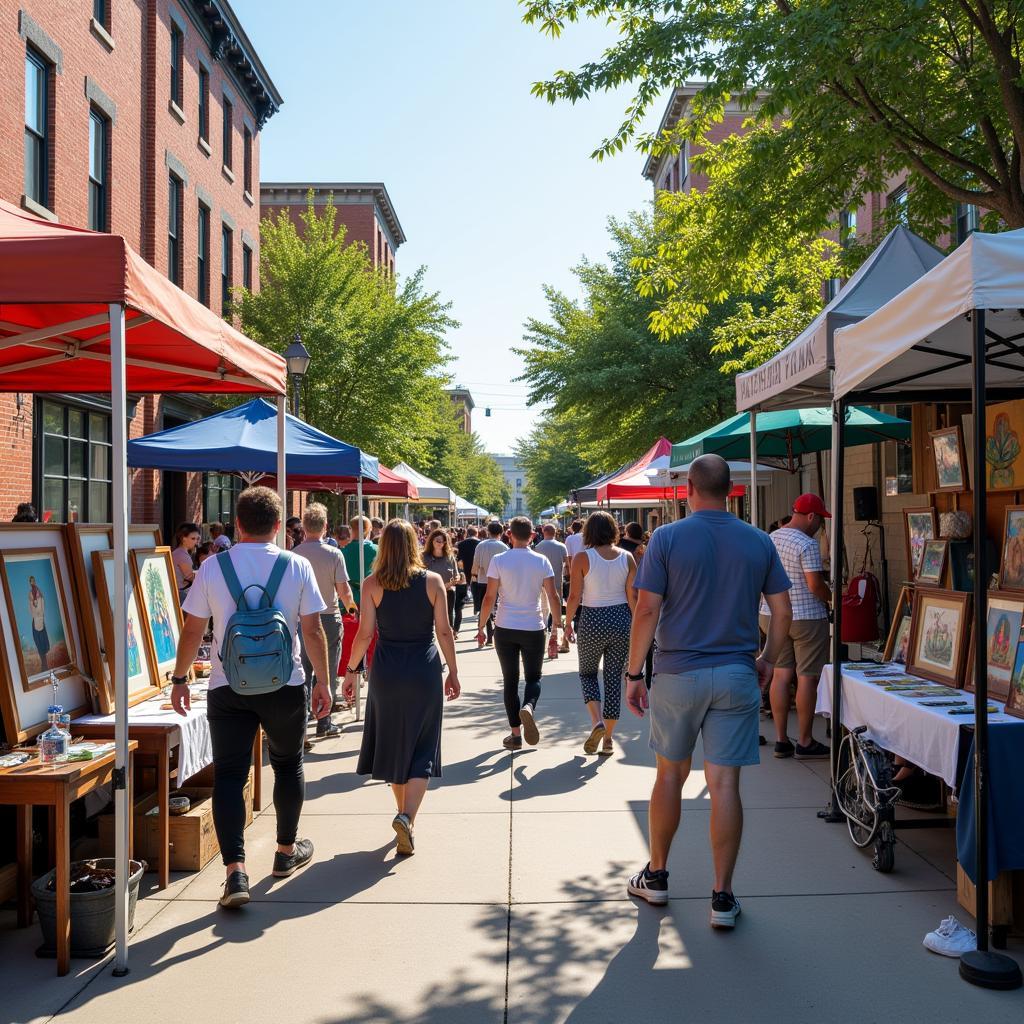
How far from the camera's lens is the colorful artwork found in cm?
478

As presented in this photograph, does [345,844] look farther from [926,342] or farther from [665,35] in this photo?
[665,35]

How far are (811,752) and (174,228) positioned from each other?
57.5 ft

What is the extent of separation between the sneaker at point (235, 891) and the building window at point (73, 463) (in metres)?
10.2

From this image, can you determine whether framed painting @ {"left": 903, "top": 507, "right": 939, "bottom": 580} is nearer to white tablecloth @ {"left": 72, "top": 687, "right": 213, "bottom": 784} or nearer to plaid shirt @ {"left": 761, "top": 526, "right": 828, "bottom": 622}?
plaid shirt @ {"left": 761, "top": 526, "right": 828, "bottom": 622}

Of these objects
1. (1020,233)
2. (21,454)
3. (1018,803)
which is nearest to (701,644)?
(1018,803)

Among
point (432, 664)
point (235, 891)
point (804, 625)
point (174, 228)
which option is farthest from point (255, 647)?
point (174, 228)

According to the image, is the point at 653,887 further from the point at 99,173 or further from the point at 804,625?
the point at 99,173

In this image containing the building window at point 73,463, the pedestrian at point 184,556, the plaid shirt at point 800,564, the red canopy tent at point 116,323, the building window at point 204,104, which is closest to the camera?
the red canopy tent at point 116,323

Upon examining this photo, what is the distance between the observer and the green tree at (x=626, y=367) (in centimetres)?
2241

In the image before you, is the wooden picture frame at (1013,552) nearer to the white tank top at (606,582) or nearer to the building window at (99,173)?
the white tank top at (606,582)

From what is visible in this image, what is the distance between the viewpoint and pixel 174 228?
20.7 meters

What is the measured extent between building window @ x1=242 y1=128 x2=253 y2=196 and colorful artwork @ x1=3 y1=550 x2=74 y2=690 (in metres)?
22.8

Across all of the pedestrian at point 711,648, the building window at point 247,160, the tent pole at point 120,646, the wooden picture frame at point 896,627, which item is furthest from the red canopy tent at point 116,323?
the building window at point 247,160

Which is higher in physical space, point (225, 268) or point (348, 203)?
point (348, 203)
